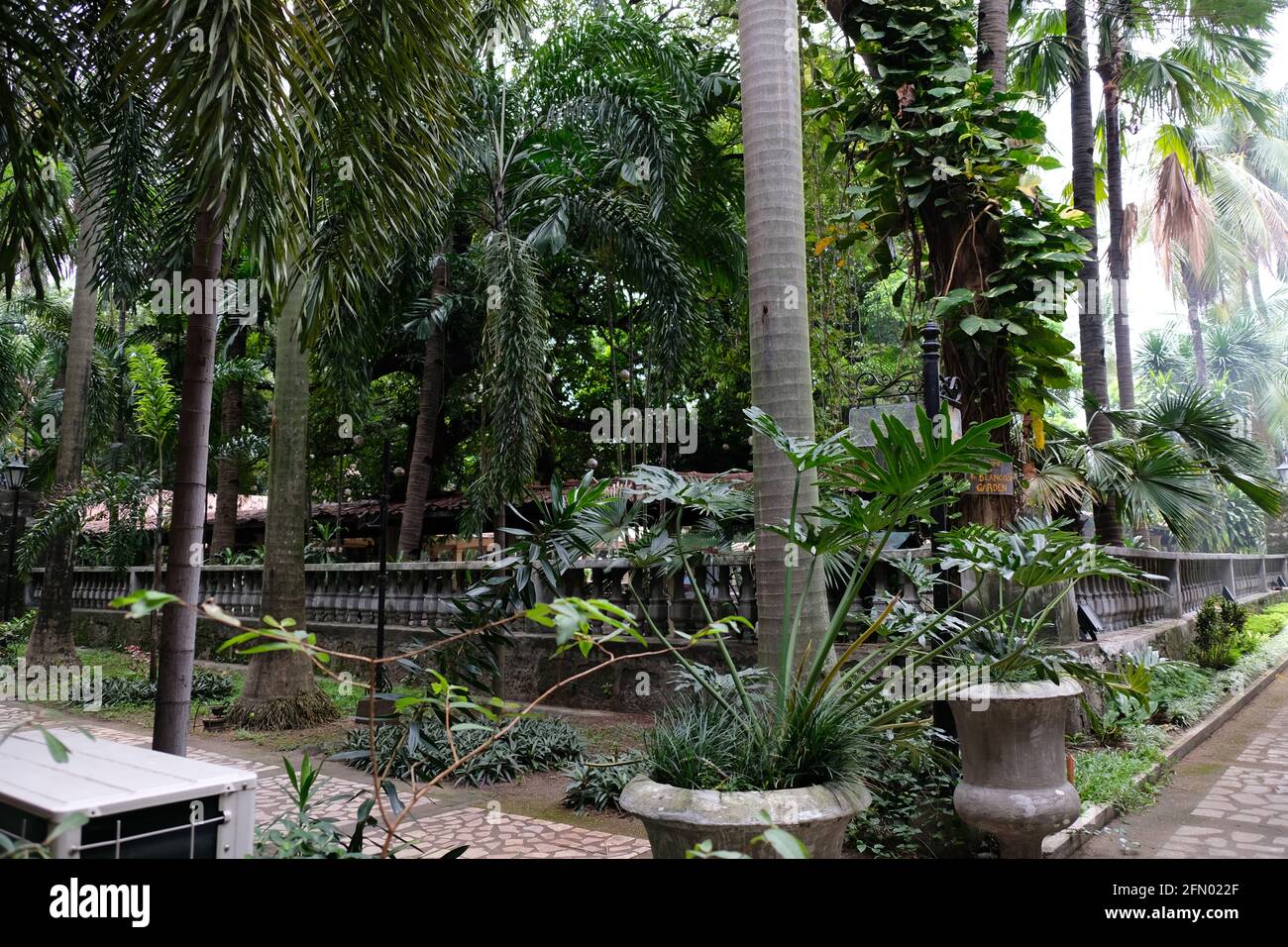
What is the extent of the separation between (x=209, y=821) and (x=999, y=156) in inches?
248

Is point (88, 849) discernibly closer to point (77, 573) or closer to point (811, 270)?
point (811, 270)

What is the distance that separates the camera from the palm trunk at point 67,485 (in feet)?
44.5

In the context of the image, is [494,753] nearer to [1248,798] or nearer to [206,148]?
[206,148]

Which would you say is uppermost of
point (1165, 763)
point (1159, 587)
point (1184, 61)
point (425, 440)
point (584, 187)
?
point (1184, 61)

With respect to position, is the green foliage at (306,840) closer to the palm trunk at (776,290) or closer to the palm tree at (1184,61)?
the palm trunk at (776,290)

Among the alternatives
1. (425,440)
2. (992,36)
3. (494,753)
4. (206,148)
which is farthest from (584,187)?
(206,148)

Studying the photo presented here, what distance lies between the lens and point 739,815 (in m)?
2.79

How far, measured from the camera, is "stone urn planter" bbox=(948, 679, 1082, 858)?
402 cm

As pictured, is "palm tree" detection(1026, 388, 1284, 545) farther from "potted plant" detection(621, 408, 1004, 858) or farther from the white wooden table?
the white wooden table

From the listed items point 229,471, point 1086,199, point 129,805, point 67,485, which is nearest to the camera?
point 129,805

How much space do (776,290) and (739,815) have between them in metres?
3.11

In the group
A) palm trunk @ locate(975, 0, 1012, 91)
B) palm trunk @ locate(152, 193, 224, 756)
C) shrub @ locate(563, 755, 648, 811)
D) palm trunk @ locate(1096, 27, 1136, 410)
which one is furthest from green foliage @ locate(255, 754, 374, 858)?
palm trunk @ locate(1096, 27, 1136, 410)

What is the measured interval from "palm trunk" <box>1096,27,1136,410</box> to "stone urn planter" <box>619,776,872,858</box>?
1365 cm

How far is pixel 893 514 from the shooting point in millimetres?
3406
